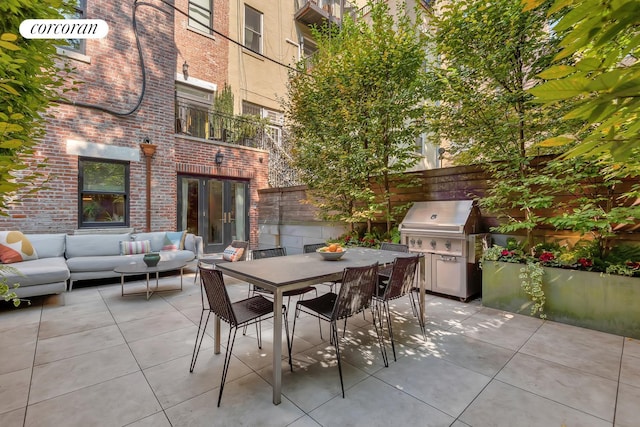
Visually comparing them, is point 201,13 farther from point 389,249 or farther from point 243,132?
point 389,249

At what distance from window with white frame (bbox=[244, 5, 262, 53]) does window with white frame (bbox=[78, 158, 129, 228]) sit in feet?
18.9

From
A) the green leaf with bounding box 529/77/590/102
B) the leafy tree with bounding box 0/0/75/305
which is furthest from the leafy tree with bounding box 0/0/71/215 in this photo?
the green leaf with bounding box 529/77/590/102

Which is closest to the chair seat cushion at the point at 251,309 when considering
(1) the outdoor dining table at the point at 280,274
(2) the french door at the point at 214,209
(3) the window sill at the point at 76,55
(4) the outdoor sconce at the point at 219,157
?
(1) the outdoor dining table at the point at 280,274

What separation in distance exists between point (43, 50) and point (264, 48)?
9092mm

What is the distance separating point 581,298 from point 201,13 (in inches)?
414

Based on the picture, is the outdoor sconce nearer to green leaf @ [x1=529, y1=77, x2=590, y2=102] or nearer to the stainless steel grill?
the stainless steel grill

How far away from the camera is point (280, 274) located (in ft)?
7.80

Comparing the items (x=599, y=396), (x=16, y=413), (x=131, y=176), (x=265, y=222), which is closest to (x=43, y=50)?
(x=16, y=413)

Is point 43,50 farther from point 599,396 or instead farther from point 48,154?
point 48,154

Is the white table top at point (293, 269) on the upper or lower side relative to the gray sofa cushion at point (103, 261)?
upper

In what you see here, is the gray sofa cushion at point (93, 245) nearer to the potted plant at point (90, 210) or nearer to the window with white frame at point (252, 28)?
the potted plant at point (90, 210)

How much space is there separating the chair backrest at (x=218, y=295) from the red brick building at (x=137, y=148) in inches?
155

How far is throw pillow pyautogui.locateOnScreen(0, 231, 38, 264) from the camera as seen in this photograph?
14.3ft

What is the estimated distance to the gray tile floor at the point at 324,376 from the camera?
6.24 feet
